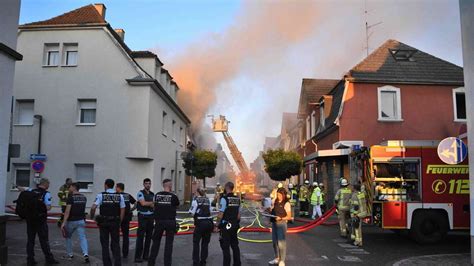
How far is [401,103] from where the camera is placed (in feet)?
64.7

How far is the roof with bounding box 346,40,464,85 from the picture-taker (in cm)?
1972

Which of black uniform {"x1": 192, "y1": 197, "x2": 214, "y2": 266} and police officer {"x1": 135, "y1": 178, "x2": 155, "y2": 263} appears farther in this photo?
police officer {"x1": 135, "y1": 178, "x2": 155, "y2": 263}

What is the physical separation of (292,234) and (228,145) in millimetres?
27244

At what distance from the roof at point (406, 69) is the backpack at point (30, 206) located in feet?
50.0

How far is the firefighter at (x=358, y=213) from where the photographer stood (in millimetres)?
10641

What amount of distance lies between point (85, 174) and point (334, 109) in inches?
493

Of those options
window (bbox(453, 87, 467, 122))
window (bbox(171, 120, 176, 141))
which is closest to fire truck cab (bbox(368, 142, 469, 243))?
window (bbox(453, 87, 467, 122))

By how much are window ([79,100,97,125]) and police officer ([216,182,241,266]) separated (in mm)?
13357

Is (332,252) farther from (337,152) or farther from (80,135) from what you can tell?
(80,135)

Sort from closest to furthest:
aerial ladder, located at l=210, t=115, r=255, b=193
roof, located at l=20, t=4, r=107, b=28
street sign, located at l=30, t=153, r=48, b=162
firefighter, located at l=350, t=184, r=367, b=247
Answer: firefighter, located at l=350, t=184, r=367, b=247 → street sign, located at l=30, t=153, r=48, b=162 → roof, located at l=20, t=4, r=107, b=28 → aerial ladder, located at l=210, t=115, r=255, b=193

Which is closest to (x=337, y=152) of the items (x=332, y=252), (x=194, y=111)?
(x=332, y=252)

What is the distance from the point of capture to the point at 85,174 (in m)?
19.1

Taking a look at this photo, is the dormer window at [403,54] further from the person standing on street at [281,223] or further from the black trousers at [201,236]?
the black trousers at [201,236]

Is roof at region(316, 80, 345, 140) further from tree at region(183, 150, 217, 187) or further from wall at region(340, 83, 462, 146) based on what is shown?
tree at region(183, 150, 217, 187)
